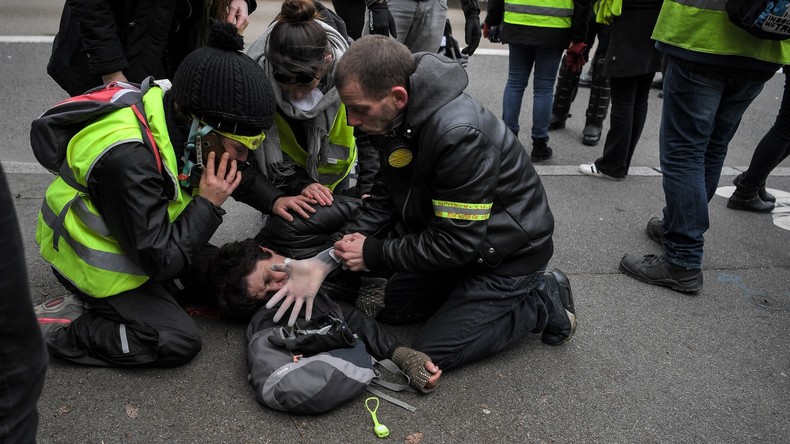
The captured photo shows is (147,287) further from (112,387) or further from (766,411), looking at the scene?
(766,411)

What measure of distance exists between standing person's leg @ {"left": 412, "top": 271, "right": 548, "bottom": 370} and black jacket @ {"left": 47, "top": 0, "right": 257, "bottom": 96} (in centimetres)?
172

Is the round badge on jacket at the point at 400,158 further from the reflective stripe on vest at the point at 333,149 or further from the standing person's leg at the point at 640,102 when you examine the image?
the standing person's leg at the point at 640,102

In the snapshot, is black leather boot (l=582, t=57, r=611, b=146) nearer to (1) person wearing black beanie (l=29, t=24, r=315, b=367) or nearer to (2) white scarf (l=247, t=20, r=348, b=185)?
(2) white scarf (l=247, t=20, r=348, b=185)

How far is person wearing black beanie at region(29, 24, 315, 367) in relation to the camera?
225 centimetres

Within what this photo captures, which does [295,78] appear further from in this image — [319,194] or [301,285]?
[301,285]

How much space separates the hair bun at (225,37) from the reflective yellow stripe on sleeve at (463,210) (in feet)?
3.06

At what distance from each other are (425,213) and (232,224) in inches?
58.9

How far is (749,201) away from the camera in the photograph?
14.2 feet

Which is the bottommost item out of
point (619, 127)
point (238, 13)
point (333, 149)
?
point (619, 127)

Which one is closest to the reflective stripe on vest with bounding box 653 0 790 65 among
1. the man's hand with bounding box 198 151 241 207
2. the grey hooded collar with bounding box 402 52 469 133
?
the grey hooded collar with bounding box 402 52 469 133

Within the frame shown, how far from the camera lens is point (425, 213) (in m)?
2.60

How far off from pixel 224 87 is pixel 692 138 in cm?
213

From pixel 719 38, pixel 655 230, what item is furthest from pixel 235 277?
pixel 655 230

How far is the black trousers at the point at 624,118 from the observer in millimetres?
4344
